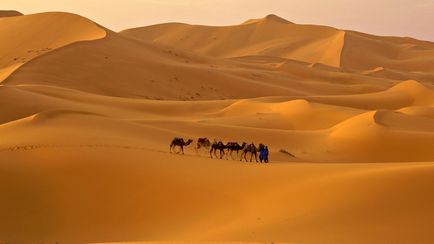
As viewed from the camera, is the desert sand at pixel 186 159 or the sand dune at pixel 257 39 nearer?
the desert sand at pixel 186 159

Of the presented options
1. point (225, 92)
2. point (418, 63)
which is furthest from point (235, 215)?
point (418, 63)

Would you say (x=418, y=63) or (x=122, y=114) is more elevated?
(x=418, y=63)

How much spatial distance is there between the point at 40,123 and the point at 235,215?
10273 millimetres

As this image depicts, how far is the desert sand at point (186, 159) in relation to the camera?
32.1 feet

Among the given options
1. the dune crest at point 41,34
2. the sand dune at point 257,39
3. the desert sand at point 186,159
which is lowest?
the desert sand at point 186,159

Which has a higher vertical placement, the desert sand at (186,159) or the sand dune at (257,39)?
the sand dune at (257,39)

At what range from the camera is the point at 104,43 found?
1718 inches

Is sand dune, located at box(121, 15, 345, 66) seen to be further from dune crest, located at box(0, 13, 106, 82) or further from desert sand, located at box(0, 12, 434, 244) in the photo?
desert sand, located at box(0, 12, 434, 244)

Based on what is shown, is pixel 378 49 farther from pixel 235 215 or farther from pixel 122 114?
pixel 235 215

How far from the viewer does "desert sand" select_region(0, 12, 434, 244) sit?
385 inches

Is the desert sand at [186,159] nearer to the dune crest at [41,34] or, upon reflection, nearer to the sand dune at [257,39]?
the dune crest at [41,34]

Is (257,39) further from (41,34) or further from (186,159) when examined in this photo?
(186,159)

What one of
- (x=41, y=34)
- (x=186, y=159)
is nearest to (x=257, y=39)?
(x=41, y=34)

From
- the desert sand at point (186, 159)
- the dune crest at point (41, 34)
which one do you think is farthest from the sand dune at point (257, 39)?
the desert sand at point (186, 159)
